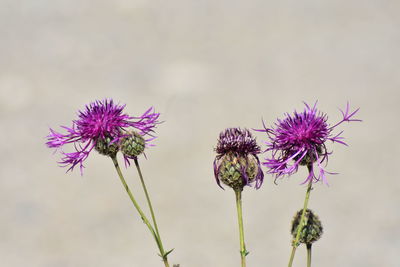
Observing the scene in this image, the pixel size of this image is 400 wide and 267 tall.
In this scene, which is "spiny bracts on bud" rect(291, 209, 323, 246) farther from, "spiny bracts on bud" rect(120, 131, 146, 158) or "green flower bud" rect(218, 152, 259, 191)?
"spiny bracts on bud" rect(120, 131, 146, 158)

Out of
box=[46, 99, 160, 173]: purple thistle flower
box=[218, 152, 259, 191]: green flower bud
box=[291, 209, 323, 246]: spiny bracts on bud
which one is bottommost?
box=[291, 209, 323, 246]: spiny bracts on bud

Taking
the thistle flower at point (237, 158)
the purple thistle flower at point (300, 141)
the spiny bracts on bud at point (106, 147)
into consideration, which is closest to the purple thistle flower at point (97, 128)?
the spiny bracts on bud at point (106, 147)

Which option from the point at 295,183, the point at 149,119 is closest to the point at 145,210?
the point at 295,183

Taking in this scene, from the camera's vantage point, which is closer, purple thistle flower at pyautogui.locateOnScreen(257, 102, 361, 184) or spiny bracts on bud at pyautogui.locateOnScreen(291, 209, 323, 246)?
purple thistle flower at pyautogui.locateOnScreen(257, 102, 361, 184)

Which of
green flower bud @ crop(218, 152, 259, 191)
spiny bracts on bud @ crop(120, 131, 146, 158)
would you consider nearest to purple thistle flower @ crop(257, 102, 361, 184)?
green flower bud @ crop(218, 152, 259, 191)

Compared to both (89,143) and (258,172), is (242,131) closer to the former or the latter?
(258,172)

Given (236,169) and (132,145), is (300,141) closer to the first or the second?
(236,169)
